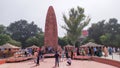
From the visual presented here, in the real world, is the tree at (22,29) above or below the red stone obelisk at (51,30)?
Result: above

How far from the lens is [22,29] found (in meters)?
98.8

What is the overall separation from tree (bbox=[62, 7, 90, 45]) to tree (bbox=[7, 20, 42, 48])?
1608 inches

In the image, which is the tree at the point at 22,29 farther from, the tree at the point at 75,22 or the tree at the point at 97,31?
the tree at the point at 75,22

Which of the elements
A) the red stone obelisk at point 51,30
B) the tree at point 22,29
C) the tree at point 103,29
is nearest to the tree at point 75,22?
the red stone obelisk at point 51,30

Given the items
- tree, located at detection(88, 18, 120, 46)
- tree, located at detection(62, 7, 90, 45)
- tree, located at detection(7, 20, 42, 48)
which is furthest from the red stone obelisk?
tree, located at detection(7, 20, 42, 48)

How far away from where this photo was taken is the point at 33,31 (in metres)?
100

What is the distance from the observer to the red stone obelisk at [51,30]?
141ft

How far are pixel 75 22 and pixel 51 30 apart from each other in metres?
12.2

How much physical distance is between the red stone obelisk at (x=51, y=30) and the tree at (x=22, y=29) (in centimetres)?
5086

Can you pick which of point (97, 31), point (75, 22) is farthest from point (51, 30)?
point (97, 31)

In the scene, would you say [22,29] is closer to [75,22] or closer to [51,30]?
[75,22]

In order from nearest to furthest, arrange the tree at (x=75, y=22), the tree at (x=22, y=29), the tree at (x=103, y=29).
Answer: the tree at (x=75, y=22) < the tree at (x=103, y=29) < the tree at (x=22, y=29)

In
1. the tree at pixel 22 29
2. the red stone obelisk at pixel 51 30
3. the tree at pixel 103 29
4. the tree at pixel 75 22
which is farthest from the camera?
the tree at pixel 22 29

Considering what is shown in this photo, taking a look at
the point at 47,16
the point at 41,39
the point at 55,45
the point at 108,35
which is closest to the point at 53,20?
the point at 47,16
